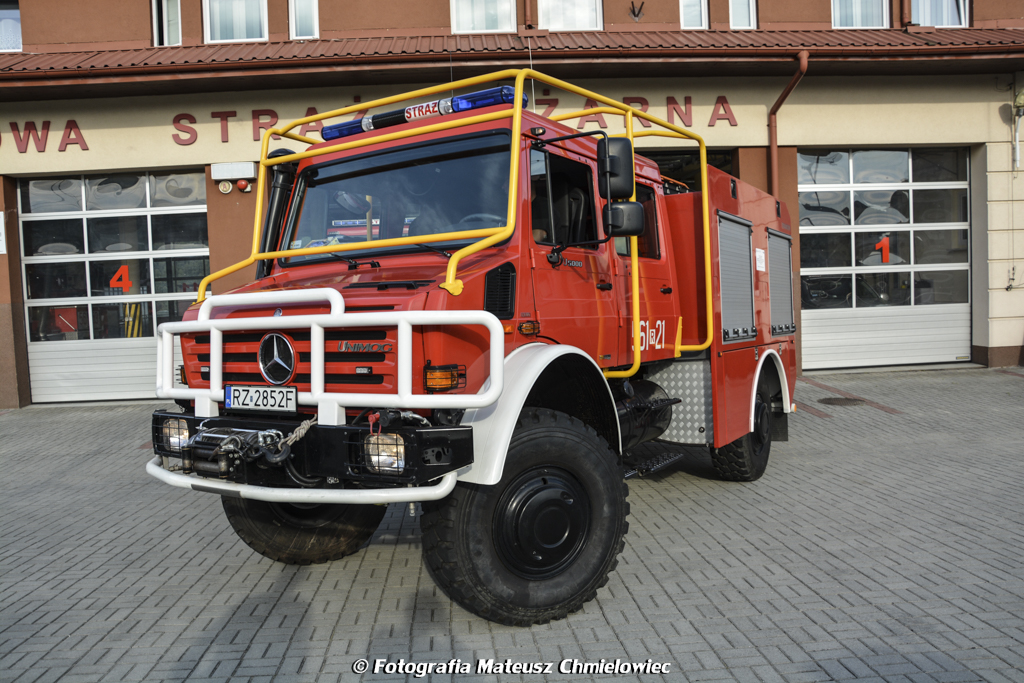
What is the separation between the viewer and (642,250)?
494cm

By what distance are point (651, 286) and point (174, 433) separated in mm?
3113

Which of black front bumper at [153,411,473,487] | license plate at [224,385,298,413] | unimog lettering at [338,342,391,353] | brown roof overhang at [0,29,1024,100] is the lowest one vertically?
black front bumper at [153,411,473,487]

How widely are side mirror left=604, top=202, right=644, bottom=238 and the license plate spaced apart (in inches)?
70.9

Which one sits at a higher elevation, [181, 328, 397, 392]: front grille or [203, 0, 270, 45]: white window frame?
[203, 0, 270, 45]: white window frame

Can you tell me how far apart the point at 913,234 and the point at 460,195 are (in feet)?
37.5

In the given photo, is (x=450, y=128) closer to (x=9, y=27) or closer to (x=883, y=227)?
(x=883, y=227)

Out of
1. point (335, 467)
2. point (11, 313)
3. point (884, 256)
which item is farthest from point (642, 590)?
point (11, 313)

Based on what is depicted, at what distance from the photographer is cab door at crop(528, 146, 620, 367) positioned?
3.69m

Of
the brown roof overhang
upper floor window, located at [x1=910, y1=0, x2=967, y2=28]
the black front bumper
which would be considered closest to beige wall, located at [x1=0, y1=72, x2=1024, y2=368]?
the brown roof overhang

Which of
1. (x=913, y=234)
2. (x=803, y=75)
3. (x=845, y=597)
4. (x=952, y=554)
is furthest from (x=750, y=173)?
(x=845, y=597)

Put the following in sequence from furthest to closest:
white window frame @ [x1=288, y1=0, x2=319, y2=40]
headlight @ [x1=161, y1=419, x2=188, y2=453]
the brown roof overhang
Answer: white window frame @ [x1=288, y1=0, x2=319, y2=40] → the brown roof overhang → headlight @ [x1=161, y1=419, x2=188, y2=453]

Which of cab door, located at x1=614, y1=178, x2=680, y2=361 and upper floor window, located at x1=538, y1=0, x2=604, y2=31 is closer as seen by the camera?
cab door, located at x1=614, y1=178, x2=680, y2=361

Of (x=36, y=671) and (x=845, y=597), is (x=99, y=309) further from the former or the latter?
(x=845, y=597)

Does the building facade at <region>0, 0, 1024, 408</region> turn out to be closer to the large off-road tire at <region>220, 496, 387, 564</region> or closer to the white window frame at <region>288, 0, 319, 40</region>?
the white window frame at <region>288, 0, 319, 40</region>
